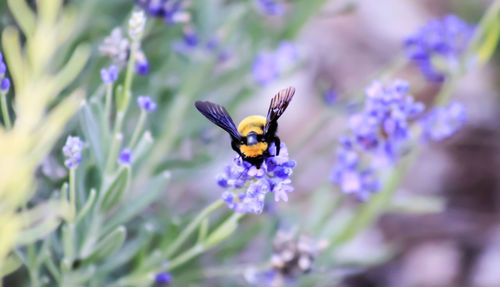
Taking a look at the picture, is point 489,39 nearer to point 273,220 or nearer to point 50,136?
point 273,220

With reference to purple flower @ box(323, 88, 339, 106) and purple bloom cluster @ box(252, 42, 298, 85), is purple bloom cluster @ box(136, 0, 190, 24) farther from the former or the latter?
purple flower @ box(323, 88, 339, 106)

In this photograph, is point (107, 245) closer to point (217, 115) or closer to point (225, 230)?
point (225, 230)

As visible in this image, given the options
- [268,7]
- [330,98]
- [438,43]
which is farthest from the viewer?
[330,98]

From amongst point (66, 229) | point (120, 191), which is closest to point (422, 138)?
point (120, 191)

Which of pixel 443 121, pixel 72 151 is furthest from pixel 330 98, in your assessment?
pixel 72 151

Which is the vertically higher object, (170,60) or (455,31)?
(170,60)

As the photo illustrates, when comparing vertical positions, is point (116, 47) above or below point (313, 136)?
below

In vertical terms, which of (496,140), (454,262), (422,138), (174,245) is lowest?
(174,245)
